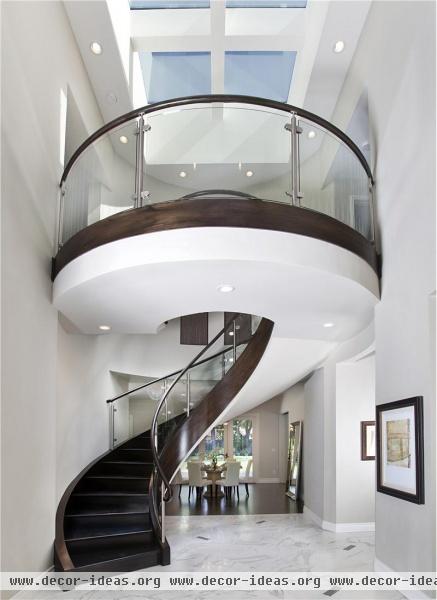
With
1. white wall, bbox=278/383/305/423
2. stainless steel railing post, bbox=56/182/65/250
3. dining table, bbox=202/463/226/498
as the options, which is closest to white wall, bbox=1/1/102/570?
stainless steel railing post, bbox=56/182/65/250

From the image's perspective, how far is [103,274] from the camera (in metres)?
4.96

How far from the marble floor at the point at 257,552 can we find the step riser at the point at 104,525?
1.88 feet

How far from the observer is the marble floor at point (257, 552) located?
16.9 feet

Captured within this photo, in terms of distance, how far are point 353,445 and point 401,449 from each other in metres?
3.40

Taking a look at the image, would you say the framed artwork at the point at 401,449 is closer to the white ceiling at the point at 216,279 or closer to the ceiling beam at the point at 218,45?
the white ceiling at the point at 216,279

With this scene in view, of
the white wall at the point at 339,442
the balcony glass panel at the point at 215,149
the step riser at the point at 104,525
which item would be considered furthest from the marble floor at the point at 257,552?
the balcony glass panel at the point at 215,149

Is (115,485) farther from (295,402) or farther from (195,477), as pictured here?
(295,402)

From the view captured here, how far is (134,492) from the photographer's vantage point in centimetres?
727

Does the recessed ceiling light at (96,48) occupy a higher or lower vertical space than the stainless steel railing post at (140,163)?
higher

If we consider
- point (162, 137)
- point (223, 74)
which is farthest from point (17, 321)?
point (223, 74)

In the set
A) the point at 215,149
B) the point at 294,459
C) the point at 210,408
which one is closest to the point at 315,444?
the point at 210,408

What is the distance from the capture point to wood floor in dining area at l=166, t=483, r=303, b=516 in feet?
32.7

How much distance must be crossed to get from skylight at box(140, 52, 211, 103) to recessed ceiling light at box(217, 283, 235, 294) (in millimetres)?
4824

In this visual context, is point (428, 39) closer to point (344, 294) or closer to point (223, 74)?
point (344, 294)
